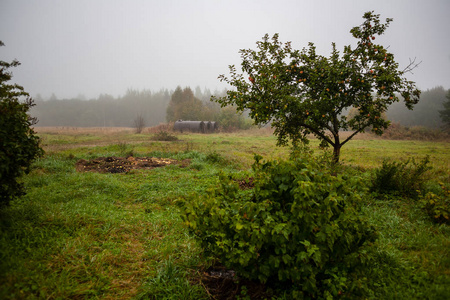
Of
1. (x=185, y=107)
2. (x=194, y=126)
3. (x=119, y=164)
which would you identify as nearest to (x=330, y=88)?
(x=119, y=164)

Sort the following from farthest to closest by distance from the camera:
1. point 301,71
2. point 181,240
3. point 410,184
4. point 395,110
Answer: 1. point 395,110
2. point 301,71
3. point 410,184
4. point 181,240

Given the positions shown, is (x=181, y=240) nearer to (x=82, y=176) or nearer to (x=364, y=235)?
(x=364, y=235)

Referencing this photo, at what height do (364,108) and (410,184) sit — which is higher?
(364,108)

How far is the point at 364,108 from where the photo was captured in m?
7.25

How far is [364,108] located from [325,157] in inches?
93.8

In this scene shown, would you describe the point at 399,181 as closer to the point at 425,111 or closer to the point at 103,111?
the point at 425,111

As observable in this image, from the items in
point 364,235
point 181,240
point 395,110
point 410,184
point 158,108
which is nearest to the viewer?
point 364,235

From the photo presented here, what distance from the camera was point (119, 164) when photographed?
9945 mm

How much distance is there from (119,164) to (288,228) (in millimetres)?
9189

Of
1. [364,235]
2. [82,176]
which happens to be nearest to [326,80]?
[364,235]

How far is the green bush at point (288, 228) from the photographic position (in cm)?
236

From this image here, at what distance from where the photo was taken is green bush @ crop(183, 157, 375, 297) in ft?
7.75

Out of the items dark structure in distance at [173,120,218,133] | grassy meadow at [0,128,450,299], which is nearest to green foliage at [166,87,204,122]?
dark structure in distance at [173,120,218,133]

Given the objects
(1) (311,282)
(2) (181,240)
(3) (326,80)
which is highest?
(3) (326,80)
